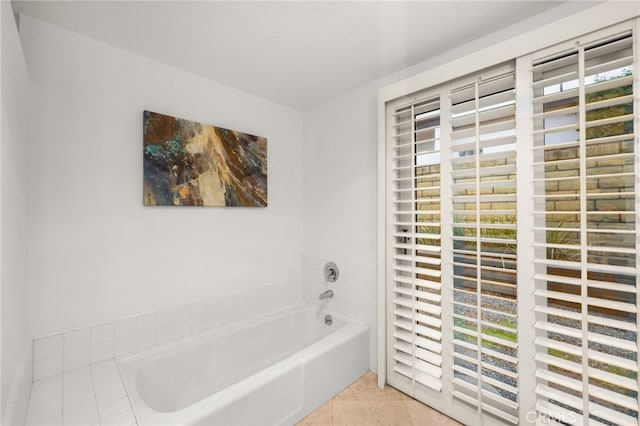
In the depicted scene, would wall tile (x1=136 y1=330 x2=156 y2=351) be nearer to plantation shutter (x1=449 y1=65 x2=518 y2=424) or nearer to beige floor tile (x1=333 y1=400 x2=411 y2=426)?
beige floor tile (x1=333 y1=400 x2=411 y2=426)

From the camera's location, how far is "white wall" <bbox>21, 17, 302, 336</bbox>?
5.14 ft

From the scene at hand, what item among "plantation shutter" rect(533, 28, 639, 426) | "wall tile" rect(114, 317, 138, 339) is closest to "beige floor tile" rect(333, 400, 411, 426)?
"plantation shutter" rect(533, 28, 639, 426)

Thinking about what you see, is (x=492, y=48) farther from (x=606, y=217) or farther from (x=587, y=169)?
(x=606, y=217)

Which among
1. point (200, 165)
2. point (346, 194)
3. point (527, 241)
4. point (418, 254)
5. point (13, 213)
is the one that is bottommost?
point (418, 254)

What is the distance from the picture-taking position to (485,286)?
1590mm

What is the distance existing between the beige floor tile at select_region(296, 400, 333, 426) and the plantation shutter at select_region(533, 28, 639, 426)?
3.56ft

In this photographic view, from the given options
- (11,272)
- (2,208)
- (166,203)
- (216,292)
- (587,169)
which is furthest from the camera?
(216,292)

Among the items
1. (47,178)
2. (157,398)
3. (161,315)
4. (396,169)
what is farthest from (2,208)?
(396,169)

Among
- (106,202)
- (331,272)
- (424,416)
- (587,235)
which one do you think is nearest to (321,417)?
(424,416)

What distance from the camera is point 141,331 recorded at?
1878 millimetres

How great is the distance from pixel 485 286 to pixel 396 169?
34.3 inches

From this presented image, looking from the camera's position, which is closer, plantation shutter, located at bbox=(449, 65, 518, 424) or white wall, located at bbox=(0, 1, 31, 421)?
white wall, located at bbox=(0, 1, 31, 421)

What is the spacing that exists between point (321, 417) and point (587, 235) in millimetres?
1674

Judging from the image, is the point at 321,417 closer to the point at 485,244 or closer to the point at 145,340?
the point at 145,340
